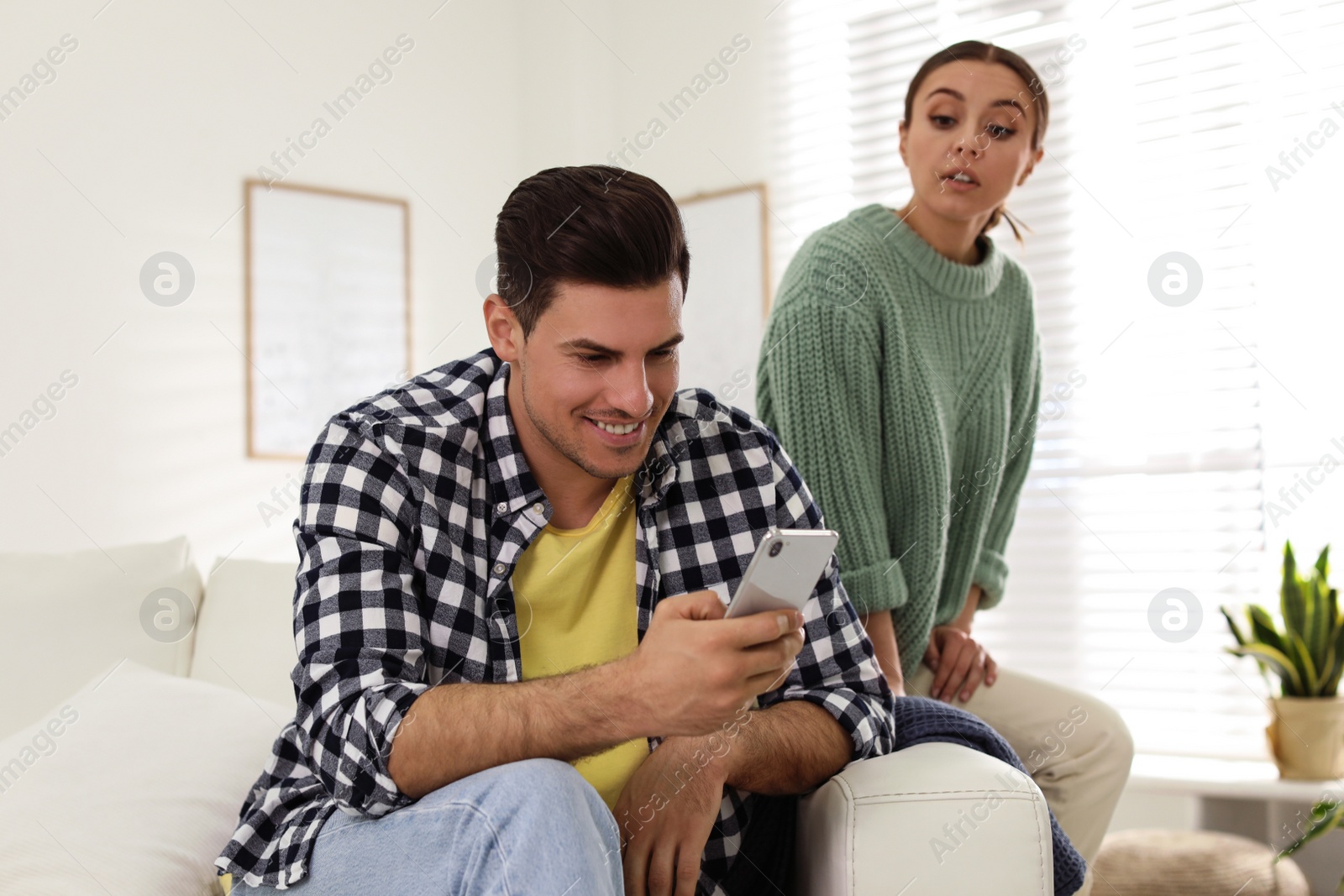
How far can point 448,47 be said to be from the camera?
3.43 m

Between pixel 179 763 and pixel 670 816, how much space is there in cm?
75

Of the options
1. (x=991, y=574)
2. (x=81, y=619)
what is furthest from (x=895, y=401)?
(x=81, y=619)

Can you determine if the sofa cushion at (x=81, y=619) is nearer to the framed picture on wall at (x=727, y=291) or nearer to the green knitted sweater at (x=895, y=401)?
the green knitted sweater at (x=895, y=401)

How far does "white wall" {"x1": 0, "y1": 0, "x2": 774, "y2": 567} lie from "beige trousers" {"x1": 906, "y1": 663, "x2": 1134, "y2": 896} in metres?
1.98

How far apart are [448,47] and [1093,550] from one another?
2.48m

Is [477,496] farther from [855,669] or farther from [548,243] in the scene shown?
[855,669]

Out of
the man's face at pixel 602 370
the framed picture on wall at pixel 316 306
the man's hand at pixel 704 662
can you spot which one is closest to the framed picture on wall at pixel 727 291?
the framed picture on wall at pixel 316 306

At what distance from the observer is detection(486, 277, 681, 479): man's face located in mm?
1179

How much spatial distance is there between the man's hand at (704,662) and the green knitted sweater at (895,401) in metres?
0.72

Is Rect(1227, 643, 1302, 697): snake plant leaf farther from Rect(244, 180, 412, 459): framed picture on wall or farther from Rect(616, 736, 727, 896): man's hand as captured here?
Rect(244, 180, 412, 459): framed picture on wall

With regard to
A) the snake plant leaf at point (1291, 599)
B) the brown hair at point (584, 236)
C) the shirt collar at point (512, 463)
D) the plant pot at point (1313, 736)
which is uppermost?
the brown hair at point (584, 236)

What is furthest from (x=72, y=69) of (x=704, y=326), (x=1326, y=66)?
(x=1326, y=66)

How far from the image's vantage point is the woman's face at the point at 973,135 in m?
1.75

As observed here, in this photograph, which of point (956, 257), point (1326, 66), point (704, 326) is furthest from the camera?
point (704, 326)
